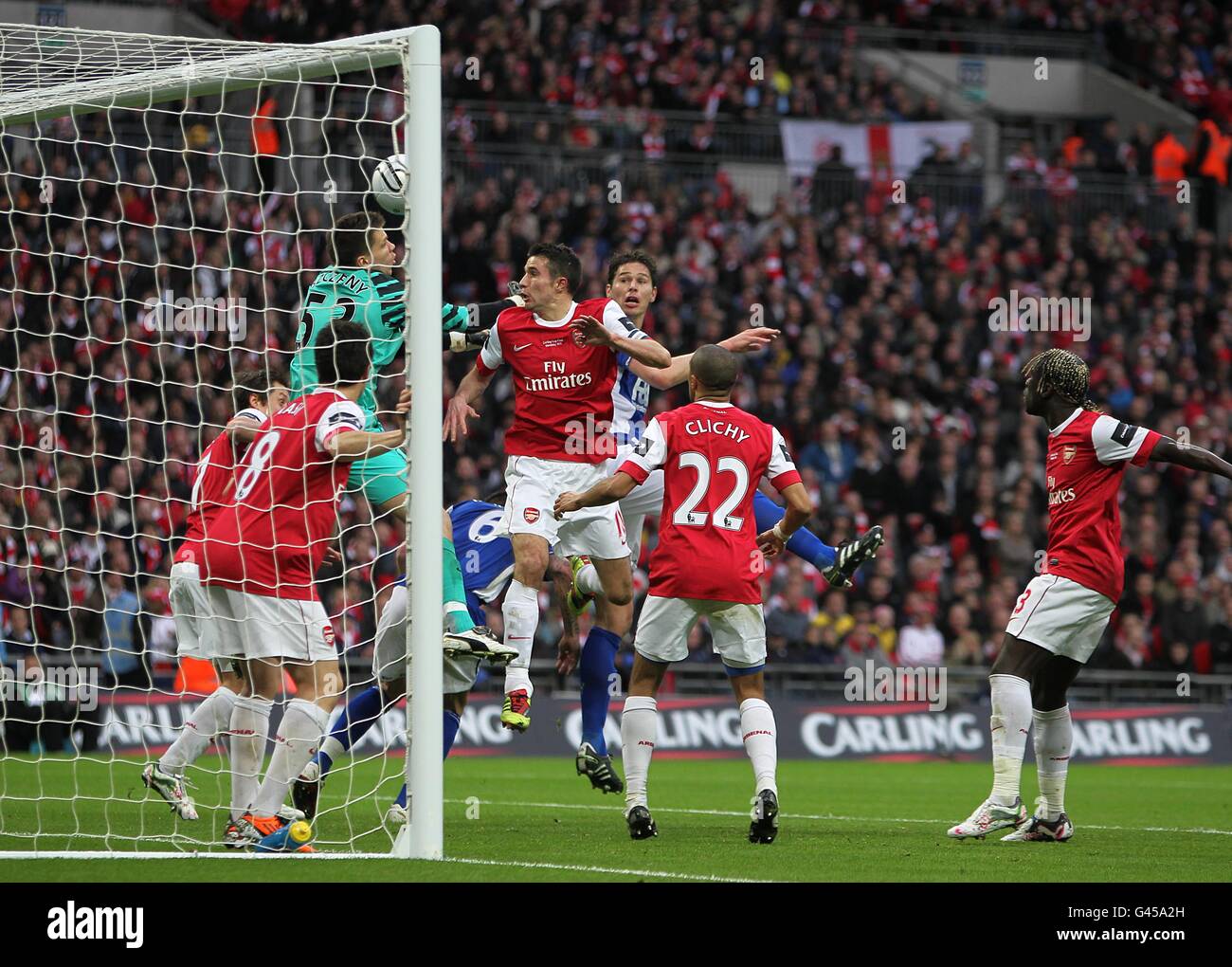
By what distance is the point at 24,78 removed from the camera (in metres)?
9.12

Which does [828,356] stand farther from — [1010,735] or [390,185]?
[390,185]

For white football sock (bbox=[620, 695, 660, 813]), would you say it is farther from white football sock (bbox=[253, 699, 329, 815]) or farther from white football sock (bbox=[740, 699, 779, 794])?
white football sock (bbox=[253, 699, 329, 815])

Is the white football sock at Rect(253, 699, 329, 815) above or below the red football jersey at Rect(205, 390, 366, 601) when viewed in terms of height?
below

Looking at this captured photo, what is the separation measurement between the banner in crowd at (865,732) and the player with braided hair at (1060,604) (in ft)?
27.3

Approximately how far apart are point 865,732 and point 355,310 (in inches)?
424

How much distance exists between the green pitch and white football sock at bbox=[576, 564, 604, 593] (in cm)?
133

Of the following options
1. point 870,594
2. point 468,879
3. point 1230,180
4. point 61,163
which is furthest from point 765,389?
point 468,879

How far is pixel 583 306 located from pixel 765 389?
415 inches

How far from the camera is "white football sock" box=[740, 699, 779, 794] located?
8008 millimetres

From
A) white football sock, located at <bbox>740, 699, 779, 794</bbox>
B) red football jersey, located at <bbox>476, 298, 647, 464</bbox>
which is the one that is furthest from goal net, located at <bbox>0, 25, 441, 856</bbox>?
white football sock, located at <bbox>740, 699, 779, 794</bbox>

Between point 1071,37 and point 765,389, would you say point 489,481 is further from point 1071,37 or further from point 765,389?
point 1071,37
